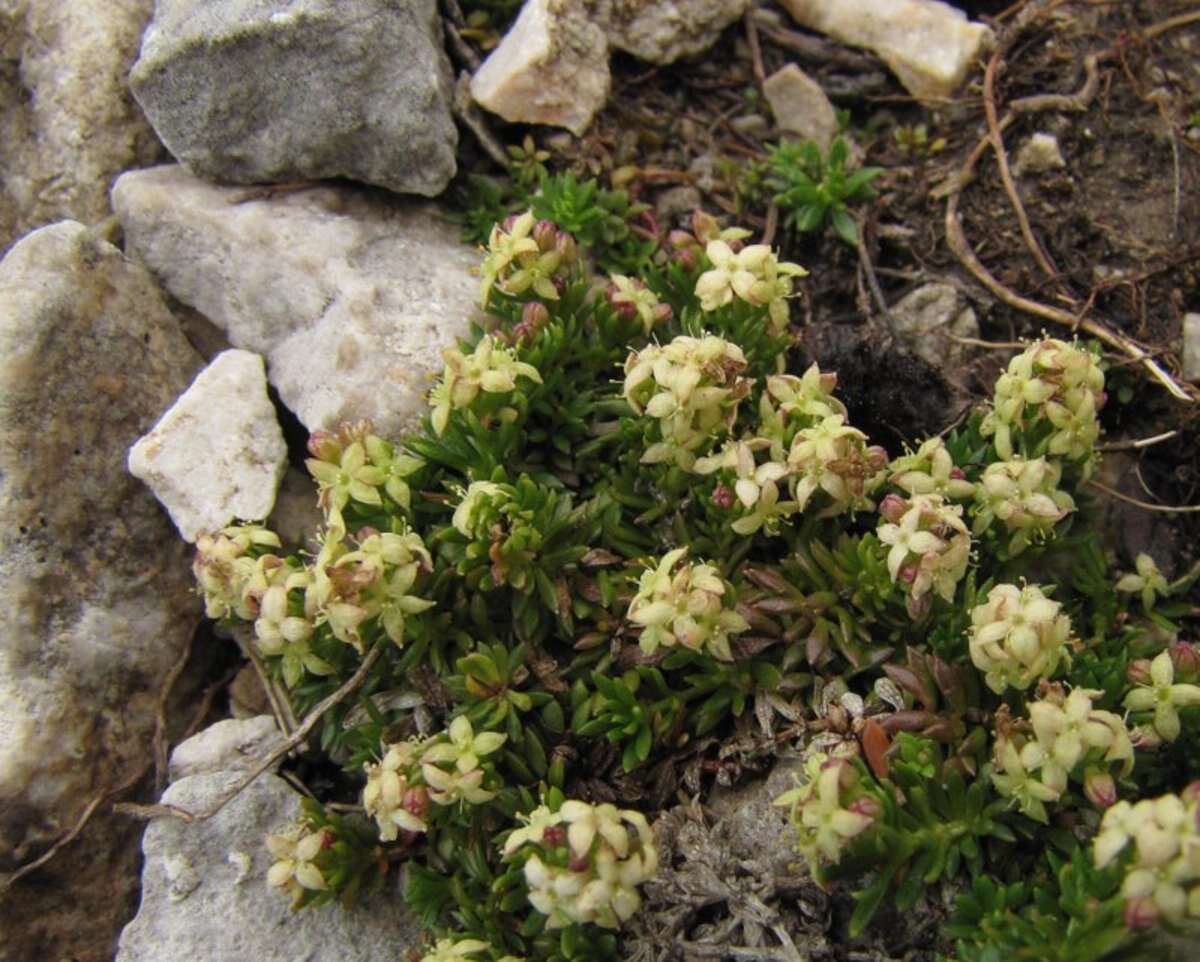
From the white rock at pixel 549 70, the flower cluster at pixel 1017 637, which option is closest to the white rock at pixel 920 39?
the white rock at pixel 549 70

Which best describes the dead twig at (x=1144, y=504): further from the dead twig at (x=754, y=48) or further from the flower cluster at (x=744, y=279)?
the dead twig at (x=754, y=48)

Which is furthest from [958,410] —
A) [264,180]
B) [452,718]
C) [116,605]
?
[116,605]

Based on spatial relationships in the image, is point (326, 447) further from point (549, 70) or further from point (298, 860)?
point (549, 70)

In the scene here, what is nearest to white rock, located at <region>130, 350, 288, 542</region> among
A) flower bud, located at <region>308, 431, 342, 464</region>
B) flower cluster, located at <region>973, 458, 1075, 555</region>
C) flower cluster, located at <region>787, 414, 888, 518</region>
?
flower bud, located at <region>308, 431, 342, 464</region>

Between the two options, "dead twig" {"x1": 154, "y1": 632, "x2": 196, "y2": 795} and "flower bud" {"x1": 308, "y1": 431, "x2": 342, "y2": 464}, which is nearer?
"flower bud" {"x1": 308, "y1": 431, "x2": 342, "y2": 464}

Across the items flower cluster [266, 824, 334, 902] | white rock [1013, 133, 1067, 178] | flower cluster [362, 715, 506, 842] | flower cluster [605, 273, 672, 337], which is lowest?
flower cluster [266, 824, 334, 902]

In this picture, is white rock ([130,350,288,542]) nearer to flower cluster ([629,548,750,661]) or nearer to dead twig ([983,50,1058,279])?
flower cluster ([629,548,750,661])

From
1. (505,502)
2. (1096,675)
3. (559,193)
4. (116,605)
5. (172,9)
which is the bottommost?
(1096,675)

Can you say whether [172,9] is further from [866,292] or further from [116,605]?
[866,292]
